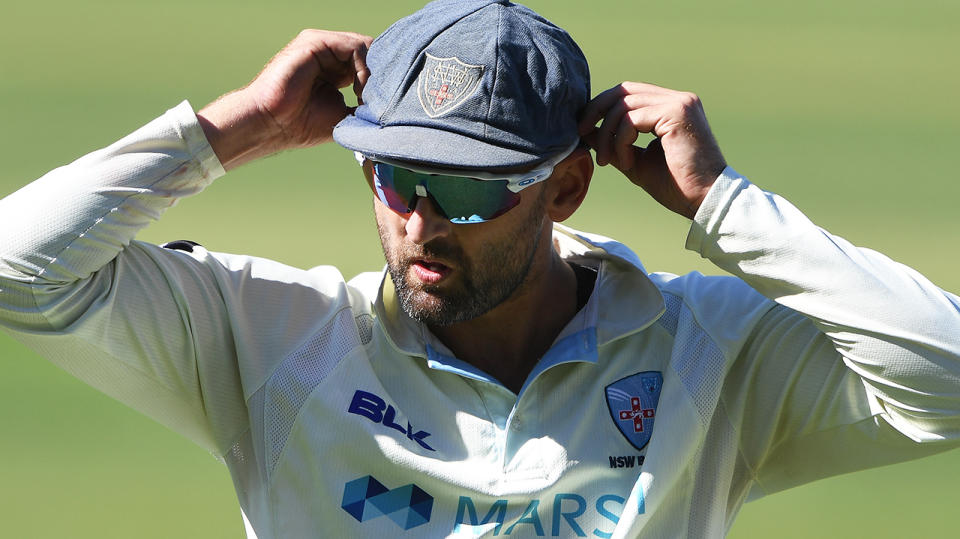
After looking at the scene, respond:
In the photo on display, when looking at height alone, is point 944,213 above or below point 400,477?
below

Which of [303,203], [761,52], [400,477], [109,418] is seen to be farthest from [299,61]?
[761,52]

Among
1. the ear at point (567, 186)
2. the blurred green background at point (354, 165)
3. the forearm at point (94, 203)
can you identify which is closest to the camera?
the forearm at point (94, 203)

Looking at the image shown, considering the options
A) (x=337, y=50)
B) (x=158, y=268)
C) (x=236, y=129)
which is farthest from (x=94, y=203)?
(x=337, y=50)

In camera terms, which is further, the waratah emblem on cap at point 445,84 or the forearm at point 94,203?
the waratah emblem on cap at point 445,84

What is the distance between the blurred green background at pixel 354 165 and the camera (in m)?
4.28

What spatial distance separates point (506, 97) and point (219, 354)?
27.8 inches

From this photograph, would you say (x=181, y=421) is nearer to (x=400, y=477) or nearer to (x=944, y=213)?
(x=400, y=477)

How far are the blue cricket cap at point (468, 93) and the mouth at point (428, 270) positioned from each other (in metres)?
0.19

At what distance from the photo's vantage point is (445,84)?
2.14 m

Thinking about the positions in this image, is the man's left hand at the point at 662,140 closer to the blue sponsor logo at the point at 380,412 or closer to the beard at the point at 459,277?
the beard at the point at 459,277

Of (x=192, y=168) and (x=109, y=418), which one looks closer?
(x=192, y=168)

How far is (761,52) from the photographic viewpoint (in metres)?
7.54

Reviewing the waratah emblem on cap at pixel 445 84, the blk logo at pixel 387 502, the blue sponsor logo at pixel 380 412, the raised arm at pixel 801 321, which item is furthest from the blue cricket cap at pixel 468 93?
the blk logo at pixel 387 502

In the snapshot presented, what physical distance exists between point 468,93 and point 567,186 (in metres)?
0.40
